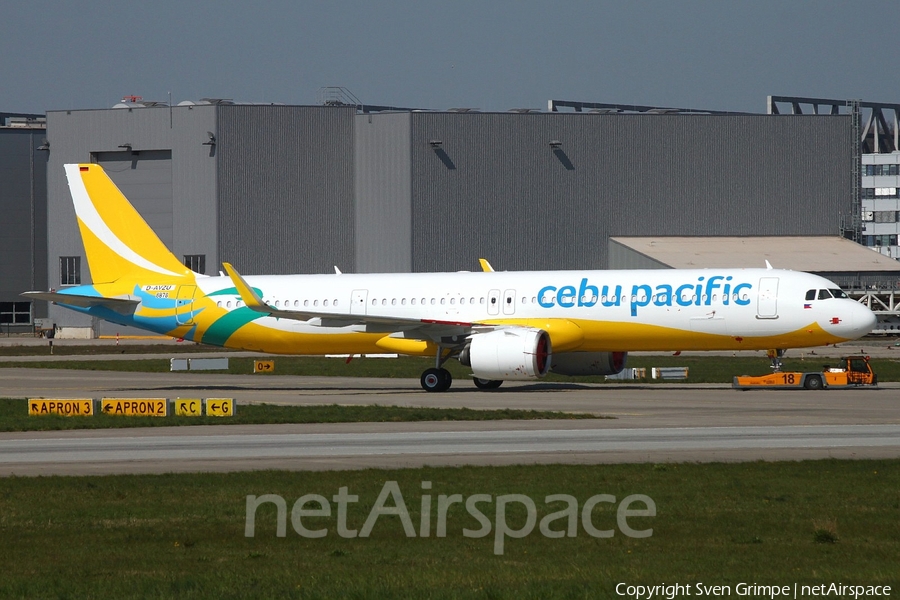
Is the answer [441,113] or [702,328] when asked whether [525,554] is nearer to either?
[702,328]

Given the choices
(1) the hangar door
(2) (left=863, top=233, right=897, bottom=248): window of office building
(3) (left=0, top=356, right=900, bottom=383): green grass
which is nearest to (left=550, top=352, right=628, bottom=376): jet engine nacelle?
(3) (left=0, top=356, right=900, bottom=383): green grass

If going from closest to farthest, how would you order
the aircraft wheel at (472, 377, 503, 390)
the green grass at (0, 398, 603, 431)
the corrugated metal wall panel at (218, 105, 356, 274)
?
the green grass at (0, 398, 603, 431), the aircraft wheel at (472, 377, 503, 390), the corrugated metal wall panel at (218, 105, 356, 274)

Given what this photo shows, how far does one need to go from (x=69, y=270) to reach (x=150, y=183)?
10248 millimetres

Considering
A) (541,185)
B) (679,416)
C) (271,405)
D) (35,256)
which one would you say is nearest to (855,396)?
(679,416)

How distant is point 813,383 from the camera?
42031mm

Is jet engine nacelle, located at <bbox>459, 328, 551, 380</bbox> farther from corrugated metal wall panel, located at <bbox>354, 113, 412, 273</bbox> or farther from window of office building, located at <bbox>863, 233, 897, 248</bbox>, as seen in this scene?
window of office building, located at <bbox>863, 233, 897, 248</bbox>

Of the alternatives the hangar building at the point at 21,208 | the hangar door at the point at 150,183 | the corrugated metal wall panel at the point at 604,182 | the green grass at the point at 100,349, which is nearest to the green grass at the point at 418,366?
the green grass at the point at 100,349

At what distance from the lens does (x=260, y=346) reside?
47000 millimetres

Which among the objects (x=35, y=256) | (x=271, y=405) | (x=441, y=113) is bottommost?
(x=271, y=405)

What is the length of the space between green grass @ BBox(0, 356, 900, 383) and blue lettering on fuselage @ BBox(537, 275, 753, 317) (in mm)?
7036

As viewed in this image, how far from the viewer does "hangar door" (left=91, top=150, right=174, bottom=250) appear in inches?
3836

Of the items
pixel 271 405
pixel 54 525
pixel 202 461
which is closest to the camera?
pixel 54 525

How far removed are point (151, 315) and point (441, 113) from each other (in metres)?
48.6

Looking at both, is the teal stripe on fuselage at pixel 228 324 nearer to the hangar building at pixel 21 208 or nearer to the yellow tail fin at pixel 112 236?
the yellow tail fin at pixel 112 236
